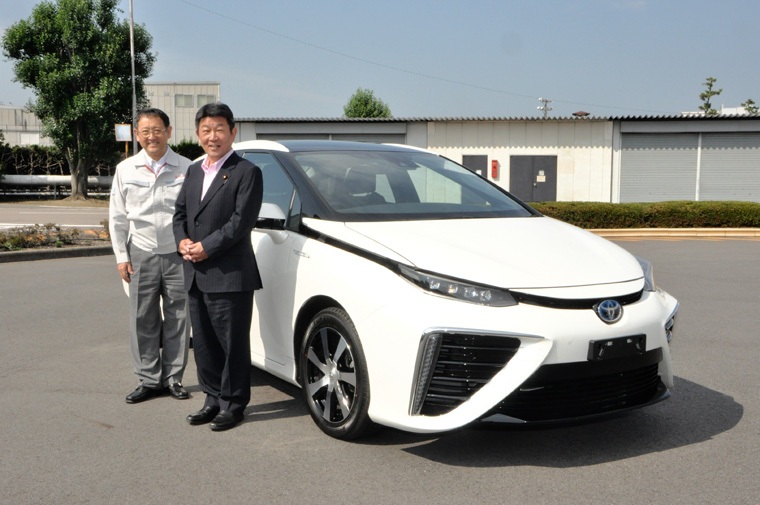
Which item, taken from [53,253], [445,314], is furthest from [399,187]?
[53,253]

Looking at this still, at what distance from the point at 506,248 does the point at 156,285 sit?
7.66ft

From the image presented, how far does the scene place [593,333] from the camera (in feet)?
10.9

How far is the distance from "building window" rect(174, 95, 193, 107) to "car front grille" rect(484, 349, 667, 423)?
55517 millimetres

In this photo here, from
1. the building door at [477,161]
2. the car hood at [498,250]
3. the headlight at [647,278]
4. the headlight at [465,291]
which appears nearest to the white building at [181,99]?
the building door at [477,161]

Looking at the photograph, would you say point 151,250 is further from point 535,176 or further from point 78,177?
point 78,177

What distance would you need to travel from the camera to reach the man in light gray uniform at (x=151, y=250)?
468 cm

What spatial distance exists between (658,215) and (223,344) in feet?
58.0

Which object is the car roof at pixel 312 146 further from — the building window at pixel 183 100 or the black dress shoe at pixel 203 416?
the building window at pixel 183 100

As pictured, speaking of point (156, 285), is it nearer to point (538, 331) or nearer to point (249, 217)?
point (249, 217)

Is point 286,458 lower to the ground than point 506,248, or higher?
lower

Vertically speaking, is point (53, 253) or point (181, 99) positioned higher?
point (181, 99)

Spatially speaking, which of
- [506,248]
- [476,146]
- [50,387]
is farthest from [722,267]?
[476,146]

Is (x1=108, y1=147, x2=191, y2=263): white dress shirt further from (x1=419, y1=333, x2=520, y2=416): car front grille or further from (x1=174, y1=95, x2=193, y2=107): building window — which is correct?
(x1=174, y1=95, x2=193, y2=107): building window

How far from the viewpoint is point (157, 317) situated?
192 inches
